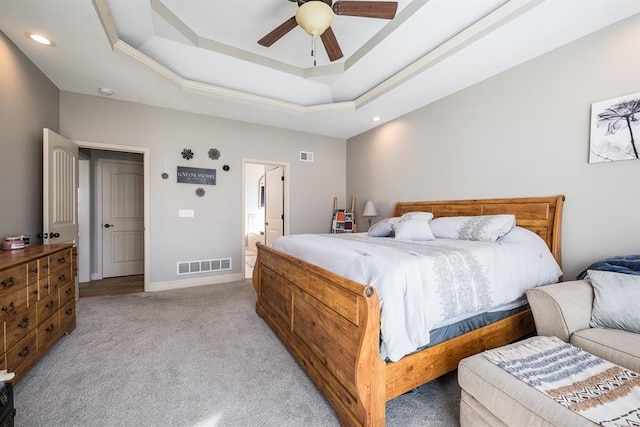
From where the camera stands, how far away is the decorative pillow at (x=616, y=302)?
1.54 metres

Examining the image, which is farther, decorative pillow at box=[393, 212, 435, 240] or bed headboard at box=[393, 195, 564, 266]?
decorative pillow at box=[393, 212, 435, 240]

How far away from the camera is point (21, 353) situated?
5.72 ft

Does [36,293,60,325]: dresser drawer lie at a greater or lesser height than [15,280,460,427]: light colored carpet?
greater

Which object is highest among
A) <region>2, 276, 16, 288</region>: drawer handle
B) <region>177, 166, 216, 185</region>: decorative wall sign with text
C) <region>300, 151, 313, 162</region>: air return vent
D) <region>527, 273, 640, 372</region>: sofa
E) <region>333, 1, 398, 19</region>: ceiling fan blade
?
<region>333, 1, 398, 19</region>: ceiling fan blade

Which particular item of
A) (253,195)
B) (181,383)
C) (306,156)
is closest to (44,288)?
(181,383)

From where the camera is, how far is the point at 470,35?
7.59ft

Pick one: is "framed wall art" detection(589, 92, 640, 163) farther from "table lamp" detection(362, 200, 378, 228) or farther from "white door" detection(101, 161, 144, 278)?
"white door" detection(101, 161, 144, 278)

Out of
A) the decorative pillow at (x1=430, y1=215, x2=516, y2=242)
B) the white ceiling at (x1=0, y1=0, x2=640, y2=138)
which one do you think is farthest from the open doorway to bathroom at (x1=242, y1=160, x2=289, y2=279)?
the decorative pillow at (x1=430, y1=215, x2=516, y2=242)

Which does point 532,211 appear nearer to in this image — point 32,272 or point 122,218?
point 32,272

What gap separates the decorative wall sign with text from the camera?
156 inches

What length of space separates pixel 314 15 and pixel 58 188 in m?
3.20

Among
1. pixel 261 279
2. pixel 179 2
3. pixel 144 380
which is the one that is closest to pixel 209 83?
pixel 179 2

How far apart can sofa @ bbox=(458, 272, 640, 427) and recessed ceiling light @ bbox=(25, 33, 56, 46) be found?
3977mm

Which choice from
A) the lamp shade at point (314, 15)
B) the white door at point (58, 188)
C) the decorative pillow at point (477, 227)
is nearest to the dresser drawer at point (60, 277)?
the white door at point (58, 188)
